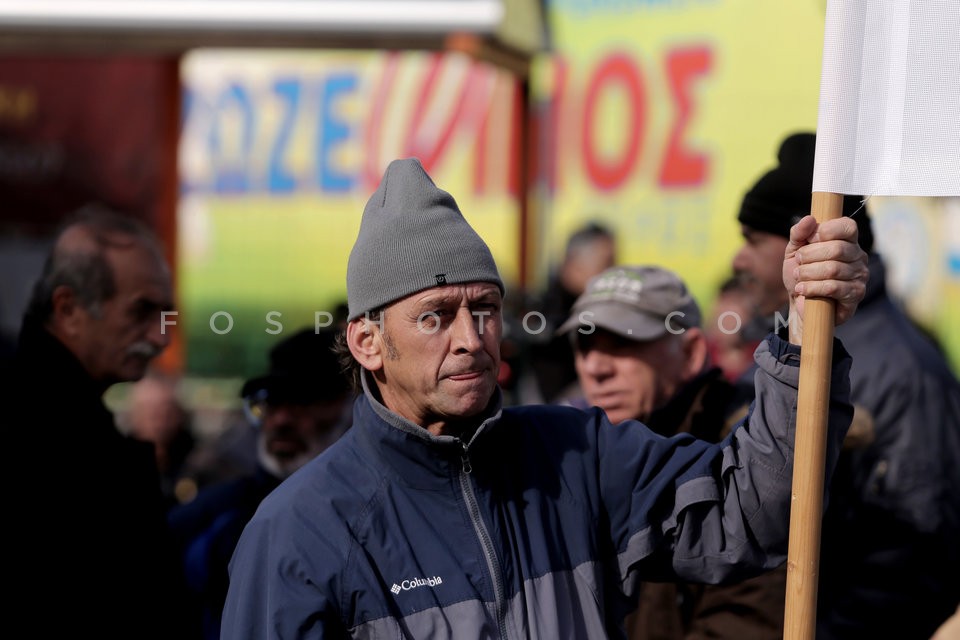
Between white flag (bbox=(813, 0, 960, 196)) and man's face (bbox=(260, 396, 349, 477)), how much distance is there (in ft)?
7.01

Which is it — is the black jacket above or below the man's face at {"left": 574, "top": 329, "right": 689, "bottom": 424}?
below

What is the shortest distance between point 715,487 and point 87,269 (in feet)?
6.04

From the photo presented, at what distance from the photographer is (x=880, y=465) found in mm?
3535

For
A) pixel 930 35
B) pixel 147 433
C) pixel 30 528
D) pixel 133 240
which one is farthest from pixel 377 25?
pixel 930 35

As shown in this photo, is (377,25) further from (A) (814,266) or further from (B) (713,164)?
(A) (814,266)

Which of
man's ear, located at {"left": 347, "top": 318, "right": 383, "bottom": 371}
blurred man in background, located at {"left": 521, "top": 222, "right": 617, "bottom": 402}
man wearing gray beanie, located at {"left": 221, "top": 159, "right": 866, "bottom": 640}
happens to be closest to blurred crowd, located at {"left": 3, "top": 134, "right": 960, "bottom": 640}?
A: man's ear, located at {"left": 347, "top": 318, "right": 383, "bottom": 371}

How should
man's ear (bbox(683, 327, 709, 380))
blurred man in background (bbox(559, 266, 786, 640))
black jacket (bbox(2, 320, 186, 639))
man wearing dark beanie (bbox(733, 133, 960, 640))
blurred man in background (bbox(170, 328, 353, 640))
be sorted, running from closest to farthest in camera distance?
black jacket (bbox(2, 320, 186, 639)) → blurred man in background (bbox(559, 266, 786, 640)) → man wearing dark beanie (bbox(733, 133, 960, 640)) → man's ear (bbox(683, 327, 709, 380)) → blurred man in background (bbox(170, 328, 353, 640))

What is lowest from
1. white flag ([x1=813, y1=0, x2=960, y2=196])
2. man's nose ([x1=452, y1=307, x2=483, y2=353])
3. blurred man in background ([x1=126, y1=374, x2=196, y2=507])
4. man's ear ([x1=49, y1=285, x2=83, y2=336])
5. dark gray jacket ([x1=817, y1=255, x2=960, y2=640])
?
blurred man in background ([x1=126, y1=374, x2=196, y2=507])

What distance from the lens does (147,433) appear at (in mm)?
6305

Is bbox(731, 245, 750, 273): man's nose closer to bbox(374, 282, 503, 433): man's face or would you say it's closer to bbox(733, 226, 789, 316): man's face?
bbox(733, 226, 789, 316): man's face

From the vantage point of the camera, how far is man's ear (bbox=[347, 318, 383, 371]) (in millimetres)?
2400

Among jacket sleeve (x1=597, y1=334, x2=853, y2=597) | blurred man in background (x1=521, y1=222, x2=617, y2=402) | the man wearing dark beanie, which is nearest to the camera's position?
jacket sleeve (x1=597, y1=334, x2=853, y2=597)

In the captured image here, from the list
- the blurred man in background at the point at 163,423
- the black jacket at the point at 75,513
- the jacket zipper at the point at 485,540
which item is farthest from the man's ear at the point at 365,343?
the blurred man in background at the point at 163,423

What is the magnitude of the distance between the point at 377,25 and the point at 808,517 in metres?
4.26
